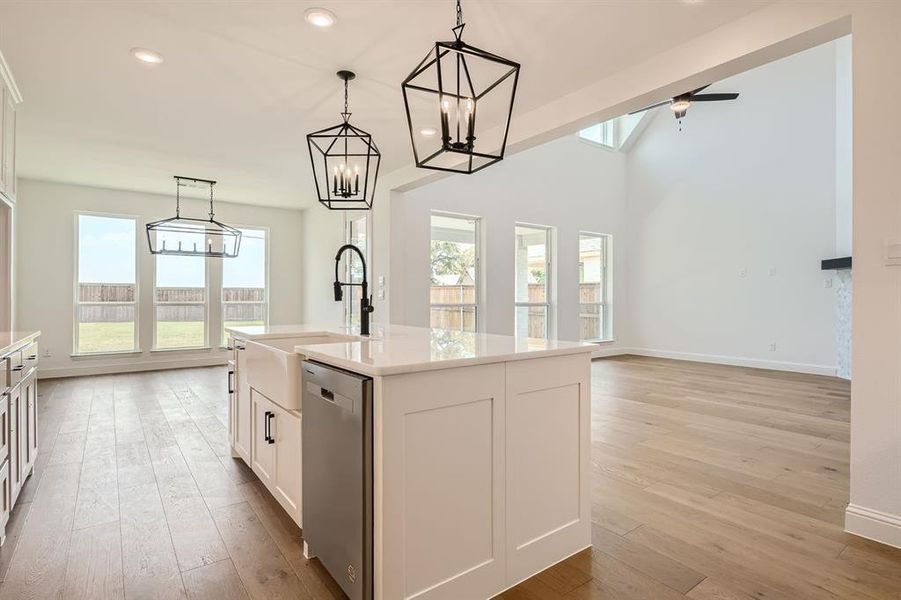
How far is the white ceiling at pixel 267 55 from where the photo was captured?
233 cm

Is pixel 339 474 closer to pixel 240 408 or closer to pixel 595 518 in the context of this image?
pixel 595 518

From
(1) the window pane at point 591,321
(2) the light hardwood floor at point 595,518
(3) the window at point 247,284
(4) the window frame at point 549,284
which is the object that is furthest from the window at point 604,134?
(3) the window at point 247,284

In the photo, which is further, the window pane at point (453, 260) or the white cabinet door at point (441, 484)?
the window pane at point (453, 260)

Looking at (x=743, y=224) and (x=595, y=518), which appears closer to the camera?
(x=595, y=518)

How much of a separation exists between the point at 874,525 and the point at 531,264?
5.43 meters

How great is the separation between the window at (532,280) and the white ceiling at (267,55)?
3.18 meters

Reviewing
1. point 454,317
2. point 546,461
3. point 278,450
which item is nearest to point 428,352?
point 546,461

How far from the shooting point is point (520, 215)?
6.83 meters

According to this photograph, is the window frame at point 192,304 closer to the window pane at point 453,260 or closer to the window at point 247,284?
the window at point 247,284

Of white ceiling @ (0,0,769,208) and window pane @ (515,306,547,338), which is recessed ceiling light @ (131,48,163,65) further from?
window pane @ (515,306,547,338)

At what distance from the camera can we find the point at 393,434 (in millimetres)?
1466

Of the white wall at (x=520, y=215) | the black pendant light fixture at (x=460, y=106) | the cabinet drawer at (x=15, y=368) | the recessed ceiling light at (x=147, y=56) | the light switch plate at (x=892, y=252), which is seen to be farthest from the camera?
the white wall at (x=520, y=215)

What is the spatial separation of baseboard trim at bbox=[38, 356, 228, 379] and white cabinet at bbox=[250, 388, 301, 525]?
519cm

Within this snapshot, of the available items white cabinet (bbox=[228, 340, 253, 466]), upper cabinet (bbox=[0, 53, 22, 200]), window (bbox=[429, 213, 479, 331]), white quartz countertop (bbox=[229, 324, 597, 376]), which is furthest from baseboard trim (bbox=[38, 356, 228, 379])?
white quartz countertop (bbox=[229, 324, 597, 376])
